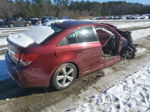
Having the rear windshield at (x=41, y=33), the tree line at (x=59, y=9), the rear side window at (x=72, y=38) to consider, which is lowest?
the rear side window at (x=72, y=38)

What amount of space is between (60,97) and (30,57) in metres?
1.18

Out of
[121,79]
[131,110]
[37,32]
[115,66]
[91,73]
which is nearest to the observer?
[131,110]

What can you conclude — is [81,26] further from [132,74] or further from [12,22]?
[12,22]

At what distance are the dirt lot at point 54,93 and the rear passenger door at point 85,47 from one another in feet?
1.59

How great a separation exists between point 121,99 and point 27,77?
83.8 inches

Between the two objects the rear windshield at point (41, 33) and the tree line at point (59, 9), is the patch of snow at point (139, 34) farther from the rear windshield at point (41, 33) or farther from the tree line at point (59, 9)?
the tree line at point (59, 9)

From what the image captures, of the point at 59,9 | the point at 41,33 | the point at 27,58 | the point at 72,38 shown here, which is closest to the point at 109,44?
the point at 72,38

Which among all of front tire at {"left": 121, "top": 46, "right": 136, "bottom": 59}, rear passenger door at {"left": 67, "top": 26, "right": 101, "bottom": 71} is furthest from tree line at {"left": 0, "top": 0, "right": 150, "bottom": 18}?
rear passenger door at {"left": 67, "top": 26, "right": 101, "bottom": 71}

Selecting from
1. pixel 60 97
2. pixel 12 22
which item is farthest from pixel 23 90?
pixel 12 22

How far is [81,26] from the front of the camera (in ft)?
16.7

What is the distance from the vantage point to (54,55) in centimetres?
435

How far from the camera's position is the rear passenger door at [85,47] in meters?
4.81

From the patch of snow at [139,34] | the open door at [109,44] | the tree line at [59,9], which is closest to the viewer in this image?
the open door at [109,44]

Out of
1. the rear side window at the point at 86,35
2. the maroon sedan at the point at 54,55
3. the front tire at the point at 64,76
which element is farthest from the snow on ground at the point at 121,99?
the rear side window at the point at 86,35
